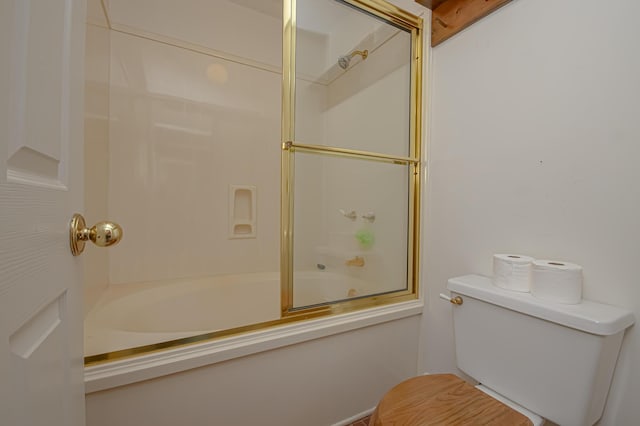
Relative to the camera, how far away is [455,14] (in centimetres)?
126

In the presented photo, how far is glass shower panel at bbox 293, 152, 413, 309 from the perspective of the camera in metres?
1.24

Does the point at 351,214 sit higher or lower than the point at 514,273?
higher

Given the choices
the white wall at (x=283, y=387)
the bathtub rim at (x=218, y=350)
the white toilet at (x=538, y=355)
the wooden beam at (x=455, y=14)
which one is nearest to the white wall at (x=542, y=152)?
the wooden beam at (x=455, y=14)

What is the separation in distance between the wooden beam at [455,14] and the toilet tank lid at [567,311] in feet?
3.67

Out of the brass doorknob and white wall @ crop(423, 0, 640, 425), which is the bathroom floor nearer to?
white wall @ crop(423, 0, 640, 425)

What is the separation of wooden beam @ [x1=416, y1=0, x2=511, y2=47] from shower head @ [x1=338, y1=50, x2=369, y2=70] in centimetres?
34

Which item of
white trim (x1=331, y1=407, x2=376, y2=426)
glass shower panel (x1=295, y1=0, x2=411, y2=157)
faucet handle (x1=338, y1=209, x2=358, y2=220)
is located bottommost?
white trim (x1=331, y1=407, x2=376, y2=426)

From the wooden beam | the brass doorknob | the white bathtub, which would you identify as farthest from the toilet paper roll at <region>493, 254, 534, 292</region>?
the brass doorknob

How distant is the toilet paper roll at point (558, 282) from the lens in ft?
2.61

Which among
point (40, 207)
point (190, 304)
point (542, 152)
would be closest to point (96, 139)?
point (190, 304)

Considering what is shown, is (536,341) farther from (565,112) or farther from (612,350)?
(565,112)

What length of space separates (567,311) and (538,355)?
0.17m

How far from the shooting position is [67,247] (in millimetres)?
460

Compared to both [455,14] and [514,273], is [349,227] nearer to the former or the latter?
[514,273]
